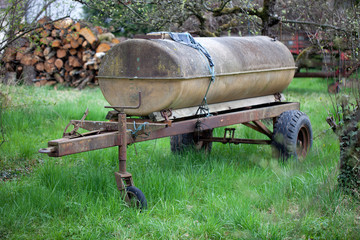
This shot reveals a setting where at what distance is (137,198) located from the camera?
422 cm

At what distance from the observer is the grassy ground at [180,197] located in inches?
147

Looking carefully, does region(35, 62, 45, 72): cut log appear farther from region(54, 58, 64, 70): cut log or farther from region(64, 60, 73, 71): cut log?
region(64, 60, 73, 71): cut log

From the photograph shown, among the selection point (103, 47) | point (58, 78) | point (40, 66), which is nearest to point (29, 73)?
point (40, 66)

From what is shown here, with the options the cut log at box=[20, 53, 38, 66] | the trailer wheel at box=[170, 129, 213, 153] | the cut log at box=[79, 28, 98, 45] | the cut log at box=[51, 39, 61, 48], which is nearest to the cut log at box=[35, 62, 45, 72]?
the cut log at box=[20, 53, 38, 66]

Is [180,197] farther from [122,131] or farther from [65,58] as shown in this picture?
[65,58]

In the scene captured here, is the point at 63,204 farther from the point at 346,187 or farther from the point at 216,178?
the point at 346,187

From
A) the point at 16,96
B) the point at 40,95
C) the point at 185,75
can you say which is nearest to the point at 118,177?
the point at 185,75

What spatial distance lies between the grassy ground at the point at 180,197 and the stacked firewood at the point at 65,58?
6.54 meters

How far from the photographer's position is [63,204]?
13.8 feet

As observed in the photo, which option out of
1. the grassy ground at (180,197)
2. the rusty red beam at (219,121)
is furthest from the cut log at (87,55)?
the rusty red beam at (219,121)

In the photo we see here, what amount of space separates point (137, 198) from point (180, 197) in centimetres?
54

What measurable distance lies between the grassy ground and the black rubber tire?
0.09 meters

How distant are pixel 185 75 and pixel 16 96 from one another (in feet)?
19.1

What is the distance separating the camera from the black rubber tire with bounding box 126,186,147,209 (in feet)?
13.8
